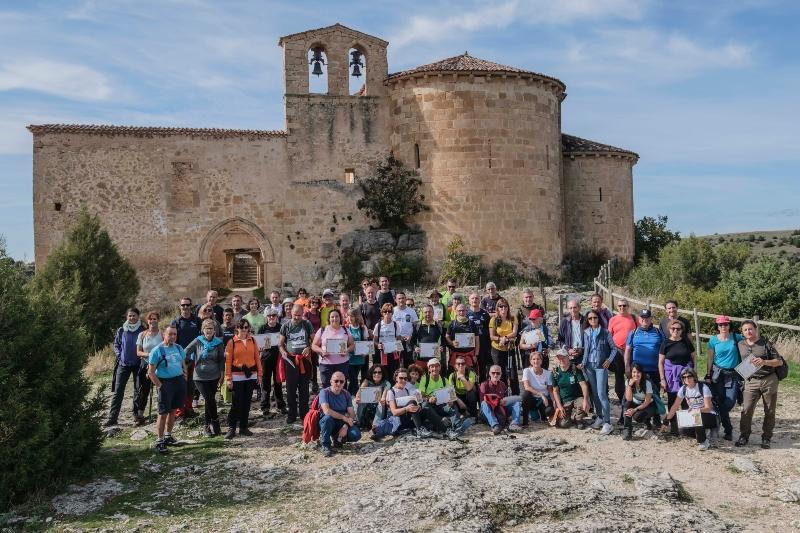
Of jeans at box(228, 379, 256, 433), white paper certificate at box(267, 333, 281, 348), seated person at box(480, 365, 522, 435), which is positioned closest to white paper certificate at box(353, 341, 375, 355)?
white paper certificate at box(267, 333, 281, 348)

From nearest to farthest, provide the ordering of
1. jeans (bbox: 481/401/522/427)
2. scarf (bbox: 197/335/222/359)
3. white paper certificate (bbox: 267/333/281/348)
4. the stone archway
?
scarf (bbox: 197/335/222/359)
jeans (bbox: 481/401/522/427)
white paper certificate (bbox: 267/333/281/348)
the stone archway

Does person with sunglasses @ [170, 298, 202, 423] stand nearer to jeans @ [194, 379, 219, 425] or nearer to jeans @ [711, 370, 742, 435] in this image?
jeans @ [194, 379, 219, 425]

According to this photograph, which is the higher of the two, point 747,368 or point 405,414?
point 747,368

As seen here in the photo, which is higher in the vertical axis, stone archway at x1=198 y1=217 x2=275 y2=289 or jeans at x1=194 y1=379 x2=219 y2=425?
stone archway at x1=198 y1=217 x2=275 y2=289

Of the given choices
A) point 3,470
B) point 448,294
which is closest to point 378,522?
point 3,470

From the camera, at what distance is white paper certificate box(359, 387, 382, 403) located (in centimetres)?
991

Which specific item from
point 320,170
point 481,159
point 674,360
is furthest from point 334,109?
point 674,360

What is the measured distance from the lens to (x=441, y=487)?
7371 millimetres

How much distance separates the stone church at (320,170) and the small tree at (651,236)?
6.22 metres

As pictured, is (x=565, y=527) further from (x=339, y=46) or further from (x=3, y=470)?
(x=339, y=46)

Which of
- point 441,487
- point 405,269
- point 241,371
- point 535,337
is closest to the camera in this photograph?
point 441,487

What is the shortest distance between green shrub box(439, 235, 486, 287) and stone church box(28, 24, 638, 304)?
33 cm

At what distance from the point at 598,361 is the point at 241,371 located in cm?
485

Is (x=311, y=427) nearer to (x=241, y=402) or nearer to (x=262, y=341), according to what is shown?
(x=241, y=402)
